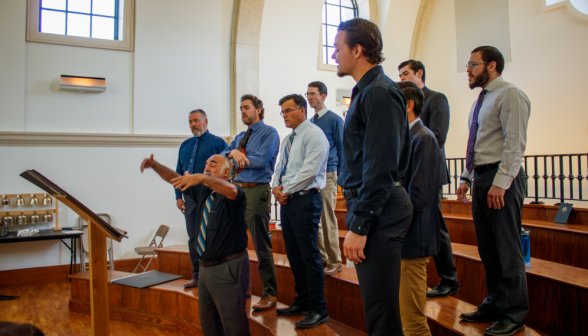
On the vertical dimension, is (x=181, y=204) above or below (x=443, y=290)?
above

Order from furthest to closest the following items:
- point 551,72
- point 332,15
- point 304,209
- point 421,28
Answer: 1. point 332,15
2. point 421,28
3. point 551,72
4. point 304,209

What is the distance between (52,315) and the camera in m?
3.49

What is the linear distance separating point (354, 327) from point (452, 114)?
548cm

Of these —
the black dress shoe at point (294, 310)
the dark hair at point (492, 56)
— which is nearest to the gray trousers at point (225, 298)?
the black dress shoe at point (294, 310)

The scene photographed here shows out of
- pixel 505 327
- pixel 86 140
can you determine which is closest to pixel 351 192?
pixel 505 327

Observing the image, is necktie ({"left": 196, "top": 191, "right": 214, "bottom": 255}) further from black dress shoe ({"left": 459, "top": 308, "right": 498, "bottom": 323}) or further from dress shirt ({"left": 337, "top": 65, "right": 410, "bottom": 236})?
black dress shoe ({"left": 459, "top": 308, "right": 498, "bottom": 323})

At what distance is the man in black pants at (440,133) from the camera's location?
91.6 inches

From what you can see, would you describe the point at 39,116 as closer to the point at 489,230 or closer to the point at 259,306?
the point at 259,306

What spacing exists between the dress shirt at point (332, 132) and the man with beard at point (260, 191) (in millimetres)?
425

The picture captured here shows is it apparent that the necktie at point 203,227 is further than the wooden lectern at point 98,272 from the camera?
No

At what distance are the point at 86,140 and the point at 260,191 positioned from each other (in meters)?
3.19

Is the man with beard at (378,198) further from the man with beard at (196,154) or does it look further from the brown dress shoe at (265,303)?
the man with beard at (196,154)

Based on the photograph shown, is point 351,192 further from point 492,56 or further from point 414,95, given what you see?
point 492,56

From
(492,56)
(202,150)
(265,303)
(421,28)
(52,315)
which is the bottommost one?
(52,315)
